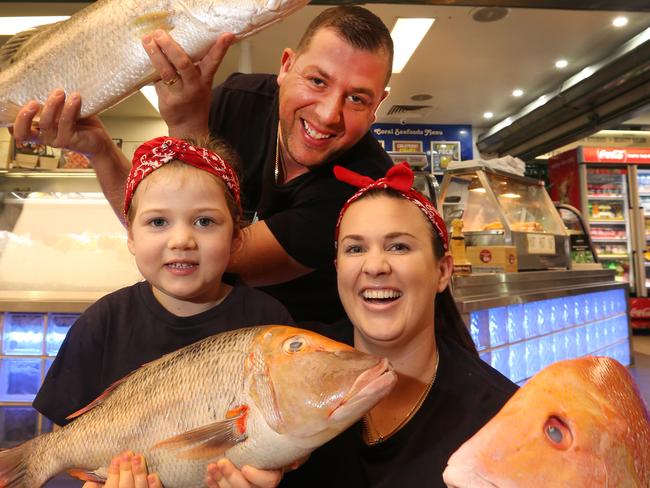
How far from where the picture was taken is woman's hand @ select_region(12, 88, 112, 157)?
4.35ft

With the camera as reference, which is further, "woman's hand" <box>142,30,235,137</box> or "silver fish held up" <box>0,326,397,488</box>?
"woman's hand" <box>142,30,235,137</box>

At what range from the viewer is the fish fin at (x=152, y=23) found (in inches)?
48.6

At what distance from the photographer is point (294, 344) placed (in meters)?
0.98

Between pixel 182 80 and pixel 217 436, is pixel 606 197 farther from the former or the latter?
pixel 217 436

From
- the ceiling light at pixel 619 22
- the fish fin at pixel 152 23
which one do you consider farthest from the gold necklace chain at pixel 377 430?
the ceiling light at pixel 619 22

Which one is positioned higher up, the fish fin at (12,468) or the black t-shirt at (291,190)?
the black t-shirt at (291,190)

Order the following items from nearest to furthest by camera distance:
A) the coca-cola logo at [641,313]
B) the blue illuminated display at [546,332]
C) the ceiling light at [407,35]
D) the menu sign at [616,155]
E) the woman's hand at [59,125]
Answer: the woman's hand at [59,125] < the blue illuminated display at [546,332] < the ceiling light at [407,35] < the coca-cola logo at [641,313] < the menu sign at [616,155]

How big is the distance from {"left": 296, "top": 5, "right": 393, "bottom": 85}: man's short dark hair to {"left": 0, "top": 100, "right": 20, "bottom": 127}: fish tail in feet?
3.19

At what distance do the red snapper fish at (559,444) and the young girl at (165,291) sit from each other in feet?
2.81

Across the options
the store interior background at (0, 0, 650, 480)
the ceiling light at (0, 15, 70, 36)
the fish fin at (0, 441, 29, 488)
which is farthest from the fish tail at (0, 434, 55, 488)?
the ceiling light at (0, 15, 70, 36)

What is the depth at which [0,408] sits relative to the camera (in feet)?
7.81

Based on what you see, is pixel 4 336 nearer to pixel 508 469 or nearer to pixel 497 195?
pixel 508 469

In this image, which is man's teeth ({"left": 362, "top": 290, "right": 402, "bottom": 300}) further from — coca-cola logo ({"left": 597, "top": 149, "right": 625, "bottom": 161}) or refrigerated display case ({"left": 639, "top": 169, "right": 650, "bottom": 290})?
coca-cola logo ({"left": 597, "top": 149, "right": 625, "bottom": 161})

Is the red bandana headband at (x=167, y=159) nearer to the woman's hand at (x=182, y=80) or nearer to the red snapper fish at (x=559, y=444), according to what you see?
the woman's hand at (x=182, y=80)
